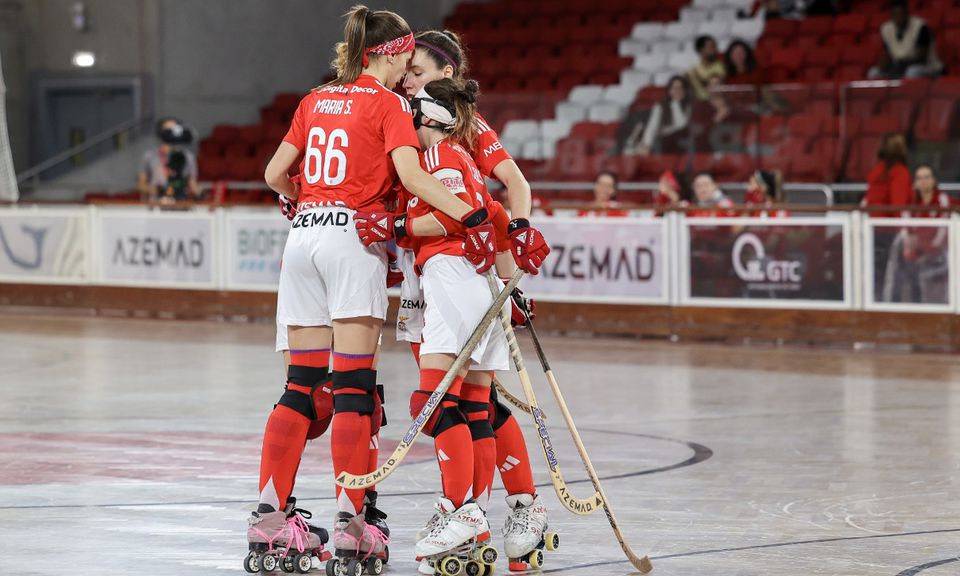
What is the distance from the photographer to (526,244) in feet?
18.4

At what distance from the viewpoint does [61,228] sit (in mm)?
17844

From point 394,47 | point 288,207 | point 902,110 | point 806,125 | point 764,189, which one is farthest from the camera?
point 806,125

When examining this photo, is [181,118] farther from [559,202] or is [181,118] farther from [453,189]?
[453,189]

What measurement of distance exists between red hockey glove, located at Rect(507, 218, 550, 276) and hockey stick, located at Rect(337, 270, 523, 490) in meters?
0.11

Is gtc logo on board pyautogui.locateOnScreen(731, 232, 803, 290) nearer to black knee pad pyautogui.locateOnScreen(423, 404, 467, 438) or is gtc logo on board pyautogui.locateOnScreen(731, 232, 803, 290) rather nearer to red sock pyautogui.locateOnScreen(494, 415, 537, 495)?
red sock pyautogui.locateOnScreen(494, 415, 537, 495)

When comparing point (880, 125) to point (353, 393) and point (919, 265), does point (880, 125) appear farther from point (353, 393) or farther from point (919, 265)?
point (353, 393)

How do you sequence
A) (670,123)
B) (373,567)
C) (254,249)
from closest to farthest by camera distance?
1. (373,567)
2. (670,123)
3. (254,249)

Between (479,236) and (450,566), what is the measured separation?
1141 millimetres

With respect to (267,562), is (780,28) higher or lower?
higher

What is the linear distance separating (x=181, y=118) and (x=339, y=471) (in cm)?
1944

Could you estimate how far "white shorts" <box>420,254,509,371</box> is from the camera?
5645mm

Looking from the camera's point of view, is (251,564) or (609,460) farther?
(609,460)

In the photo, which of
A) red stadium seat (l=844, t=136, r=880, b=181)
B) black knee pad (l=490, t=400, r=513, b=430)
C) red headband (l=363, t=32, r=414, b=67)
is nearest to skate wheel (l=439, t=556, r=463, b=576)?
black knee pad (l=490, t=400, r=513, b=430)

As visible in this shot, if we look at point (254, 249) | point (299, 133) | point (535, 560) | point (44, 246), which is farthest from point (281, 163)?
point (44, 246)
